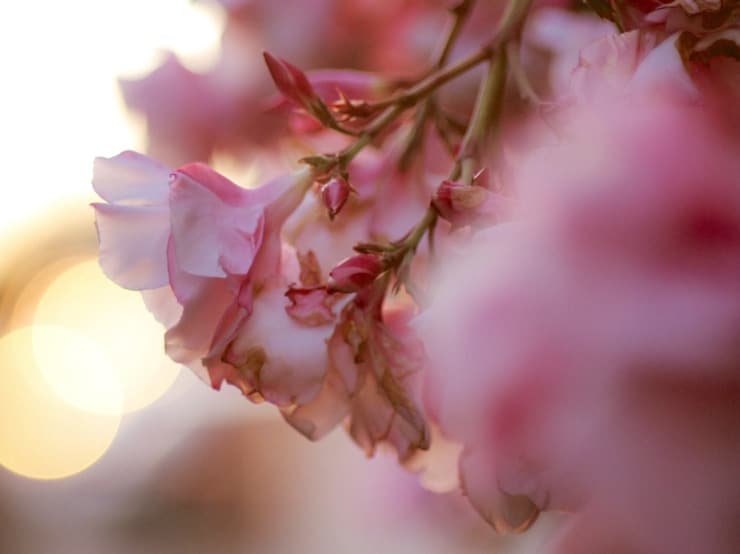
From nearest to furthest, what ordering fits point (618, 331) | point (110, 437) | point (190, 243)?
point (618, 331) < point (190, 243) < point (110, 437)

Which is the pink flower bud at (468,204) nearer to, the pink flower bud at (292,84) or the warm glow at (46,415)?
the pink flower bud at (292,84)

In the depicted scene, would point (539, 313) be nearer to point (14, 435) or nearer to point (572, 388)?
point (572, 388)

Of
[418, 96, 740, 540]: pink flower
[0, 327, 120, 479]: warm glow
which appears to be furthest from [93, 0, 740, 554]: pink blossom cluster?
[0, 327, 120, 479]: warm glow

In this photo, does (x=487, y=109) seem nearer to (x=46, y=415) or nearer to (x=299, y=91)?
(x=299, y=91)

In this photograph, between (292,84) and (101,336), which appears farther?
(101,336)

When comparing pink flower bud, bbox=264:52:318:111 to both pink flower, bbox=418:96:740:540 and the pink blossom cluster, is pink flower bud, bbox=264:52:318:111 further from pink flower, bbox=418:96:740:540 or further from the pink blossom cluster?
pink flower, bbox=418:96:740:540

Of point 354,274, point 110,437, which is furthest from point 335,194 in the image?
point 110,437

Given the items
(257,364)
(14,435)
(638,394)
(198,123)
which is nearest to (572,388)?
(638,394)
